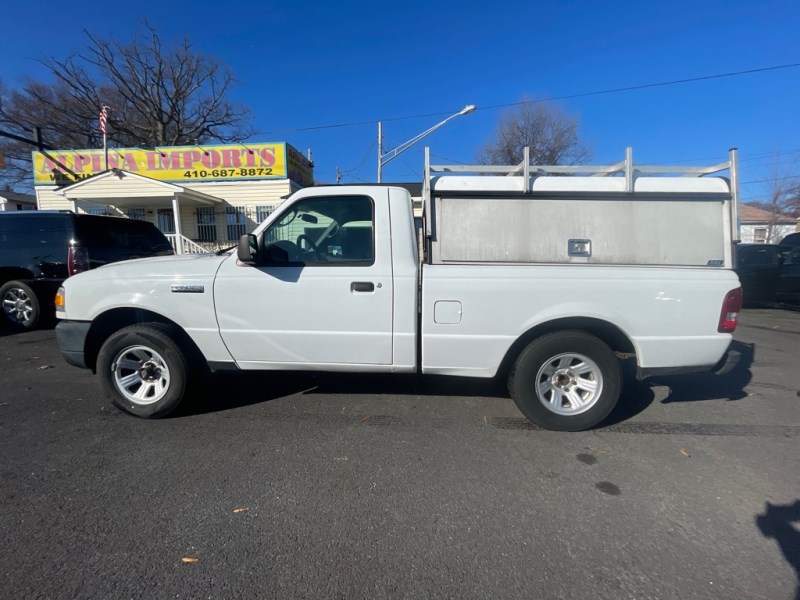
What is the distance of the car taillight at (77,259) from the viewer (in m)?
6.86

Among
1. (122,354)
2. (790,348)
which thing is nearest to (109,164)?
(122,354)

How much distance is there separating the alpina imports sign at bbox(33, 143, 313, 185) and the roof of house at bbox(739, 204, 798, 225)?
3757cm

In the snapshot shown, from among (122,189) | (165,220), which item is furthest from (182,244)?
(165,220)

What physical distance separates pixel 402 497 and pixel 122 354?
2.71 metres

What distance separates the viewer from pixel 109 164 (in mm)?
18391

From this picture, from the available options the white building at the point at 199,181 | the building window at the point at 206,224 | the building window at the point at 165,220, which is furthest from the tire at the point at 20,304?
the building window at the point at 165,220

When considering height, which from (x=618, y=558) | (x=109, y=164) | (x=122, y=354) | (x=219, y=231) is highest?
(x=109, y=164)

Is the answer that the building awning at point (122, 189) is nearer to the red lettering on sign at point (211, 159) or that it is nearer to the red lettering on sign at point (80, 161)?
the red lettering on sign at point (211, 159)

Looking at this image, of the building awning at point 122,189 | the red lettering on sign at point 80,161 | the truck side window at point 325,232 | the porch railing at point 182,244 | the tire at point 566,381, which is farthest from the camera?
the red lettering on sign at point 80,161

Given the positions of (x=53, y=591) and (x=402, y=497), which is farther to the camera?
(x=402, y=497)

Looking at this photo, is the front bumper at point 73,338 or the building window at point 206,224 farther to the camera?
the building window at point 206,224

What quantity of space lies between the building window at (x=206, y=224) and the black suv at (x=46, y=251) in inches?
444

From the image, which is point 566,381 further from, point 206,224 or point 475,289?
point 206,224

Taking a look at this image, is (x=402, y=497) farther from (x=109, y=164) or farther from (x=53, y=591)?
(x=109, y=164)
